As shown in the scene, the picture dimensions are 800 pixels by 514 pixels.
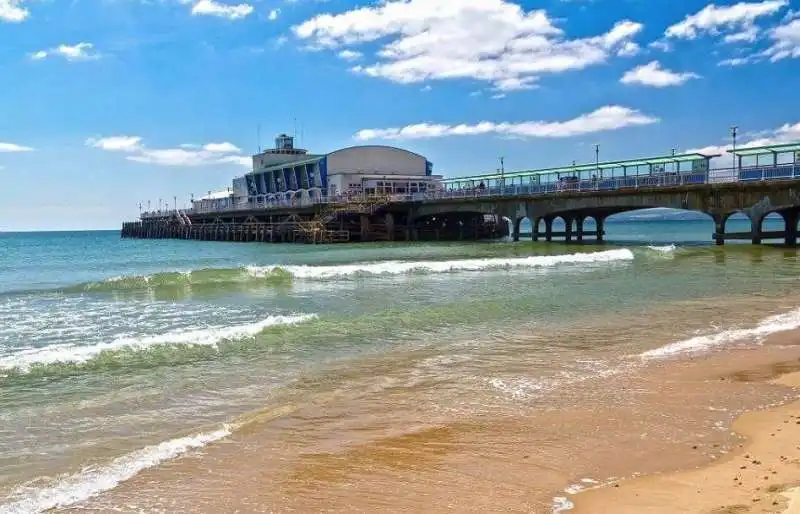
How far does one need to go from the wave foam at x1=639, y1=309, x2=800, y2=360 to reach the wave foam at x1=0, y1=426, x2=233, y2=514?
7.09 m

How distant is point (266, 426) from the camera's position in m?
7.18

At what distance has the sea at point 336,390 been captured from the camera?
219 inches

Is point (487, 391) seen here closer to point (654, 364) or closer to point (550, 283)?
point (654, 364)

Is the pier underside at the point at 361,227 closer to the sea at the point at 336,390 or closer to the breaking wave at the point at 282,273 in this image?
the breaking wave at the point at 282,273

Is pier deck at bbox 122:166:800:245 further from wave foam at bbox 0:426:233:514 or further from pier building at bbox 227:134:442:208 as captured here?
wave foam at bbox 0:426:233:514

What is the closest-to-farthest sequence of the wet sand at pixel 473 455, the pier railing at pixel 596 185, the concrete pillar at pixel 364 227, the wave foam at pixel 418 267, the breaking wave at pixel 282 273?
the wet sand at pixel 473 455
the breaking wave at pixel 282 273
the wave foam at pixel 418 267
the pier railing at pixel 596 185
the concrete pillar at pixel 364 227

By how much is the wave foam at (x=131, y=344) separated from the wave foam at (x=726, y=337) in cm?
740

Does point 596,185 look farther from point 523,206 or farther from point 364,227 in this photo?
point 364,227

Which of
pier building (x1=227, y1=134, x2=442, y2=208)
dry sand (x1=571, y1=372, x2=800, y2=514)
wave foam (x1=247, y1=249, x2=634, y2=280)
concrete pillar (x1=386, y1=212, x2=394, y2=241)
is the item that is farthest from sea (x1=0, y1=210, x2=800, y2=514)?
pier building (x1=227, y1=134, x2=442, y2=208)

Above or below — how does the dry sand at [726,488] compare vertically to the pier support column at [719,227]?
below

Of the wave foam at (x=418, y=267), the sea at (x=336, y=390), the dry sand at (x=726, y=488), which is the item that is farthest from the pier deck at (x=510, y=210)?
the dry sand at (x=726, y=488)

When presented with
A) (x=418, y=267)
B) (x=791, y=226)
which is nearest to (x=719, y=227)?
(x=791, y=226)

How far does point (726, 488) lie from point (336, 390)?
16.1 ft

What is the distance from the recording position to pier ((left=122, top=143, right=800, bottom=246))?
36438 mm
